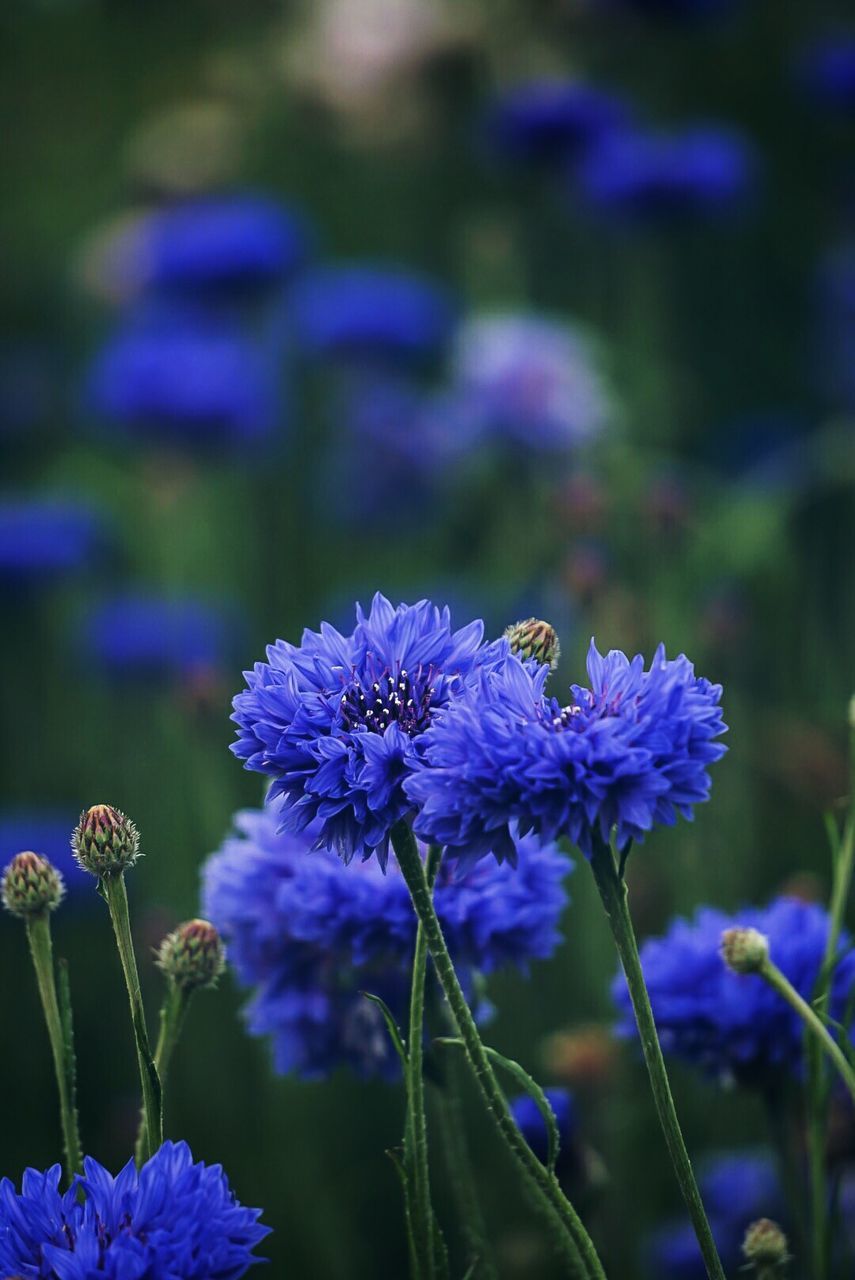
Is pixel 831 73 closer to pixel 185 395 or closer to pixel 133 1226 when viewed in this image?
pixel 185 395

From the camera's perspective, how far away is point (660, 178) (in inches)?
53.9

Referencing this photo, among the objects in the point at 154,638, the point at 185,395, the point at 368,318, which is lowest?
the point at 154,638

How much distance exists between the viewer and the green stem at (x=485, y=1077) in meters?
0.35

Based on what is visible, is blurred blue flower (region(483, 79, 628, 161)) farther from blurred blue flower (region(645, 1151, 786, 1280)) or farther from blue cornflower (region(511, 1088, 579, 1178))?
blue cornflower (region(511, 1088, 579, 1178))

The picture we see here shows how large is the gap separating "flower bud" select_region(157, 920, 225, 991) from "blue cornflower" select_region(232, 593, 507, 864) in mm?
62

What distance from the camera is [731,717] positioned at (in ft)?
3.37

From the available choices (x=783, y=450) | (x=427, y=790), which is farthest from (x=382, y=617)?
(x=783, y=450)

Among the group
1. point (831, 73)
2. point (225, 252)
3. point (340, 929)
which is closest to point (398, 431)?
point (225, 252)

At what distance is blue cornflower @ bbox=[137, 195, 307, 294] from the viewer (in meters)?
1.46

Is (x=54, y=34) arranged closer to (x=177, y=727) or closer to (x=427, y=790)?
(x=177, y=727)

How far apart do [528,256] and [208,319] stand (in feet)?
1.40

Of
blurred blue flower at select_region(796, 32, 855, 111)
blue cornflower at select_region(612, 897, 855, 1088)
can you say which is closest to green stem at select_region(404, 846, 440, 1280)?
blue cornflower at select_region(612, 897, 855, 1088)

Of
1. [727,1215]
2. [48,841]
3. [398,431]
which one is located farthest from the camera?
[398,431]

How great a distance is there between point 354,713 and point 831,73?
133 centimetres
